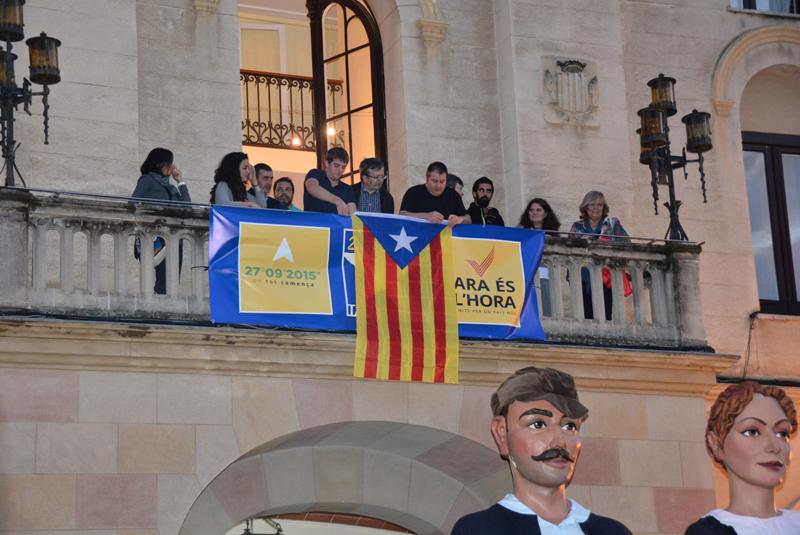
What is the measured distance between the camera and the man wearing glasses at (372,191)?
Answer: 15.2 metres

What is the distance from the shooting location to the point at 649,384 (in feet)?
51.5

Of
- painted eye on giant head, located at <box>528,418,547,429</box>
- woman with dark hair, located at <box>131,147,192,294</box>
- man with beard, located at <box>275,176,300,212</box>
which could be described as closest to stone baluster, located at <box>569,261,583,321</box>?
man with beard, located at <box>275,176,300,212</box>

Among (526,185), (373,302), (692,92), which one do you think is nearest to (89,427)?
(373,302)

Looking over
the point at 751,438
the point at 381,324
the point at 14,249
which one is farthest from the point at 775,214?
the point at 751,438

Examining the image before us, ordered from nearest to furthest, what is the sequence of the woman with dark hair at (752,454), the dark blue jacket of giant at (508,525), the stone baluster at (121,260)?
1. the dark blue jacket of giant at (508,525)
2. the woman with dark hair at (752,454)
3. the stone baluster at (121,260)

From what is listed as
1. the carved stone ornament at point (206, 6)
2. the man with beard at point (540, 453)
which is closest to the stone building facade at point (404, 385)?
the carved stone ornament at point (206, 6)

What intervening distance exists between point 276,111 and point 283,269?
413 inches

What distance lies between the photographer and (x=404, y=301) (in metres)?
14.6

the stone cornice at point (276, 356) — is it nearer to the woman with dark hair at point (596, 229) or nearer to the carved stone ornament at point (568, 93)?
the woman with dark hair at point (596, 229)

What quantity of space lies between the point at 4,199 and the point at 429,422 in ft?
13.5

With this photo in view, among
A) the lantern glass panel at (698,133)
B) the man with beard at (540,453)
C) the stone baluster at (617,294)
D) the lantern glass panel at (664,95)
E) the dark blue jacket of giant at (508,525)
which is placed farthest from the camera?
the lantern glass panel at (698,133)

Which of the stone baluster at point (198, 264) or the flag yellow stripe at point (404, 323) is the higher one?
the stone baluster at point (198, 264)

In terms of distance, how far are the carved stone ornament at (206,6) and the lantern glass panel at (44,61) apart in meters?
2.93

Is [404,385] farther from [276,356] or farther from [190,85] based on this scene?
[190,85]
